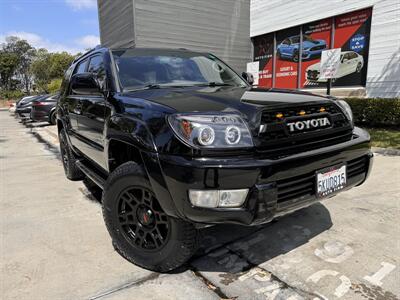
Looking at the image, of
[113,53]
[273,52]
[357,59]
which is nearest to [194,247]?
[113,53]

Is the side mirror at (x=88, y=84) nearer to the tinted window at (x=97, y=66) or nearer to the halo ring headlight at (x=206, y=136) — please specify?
the tinted window at (x=97, y=66)

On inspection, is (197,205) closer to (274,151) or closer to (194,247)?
(194,247)

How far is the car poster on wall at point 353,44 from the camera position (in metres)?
10.5

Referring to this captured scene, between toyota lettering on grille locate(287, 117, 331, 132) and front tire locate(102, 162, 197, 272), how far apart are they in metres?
1.00

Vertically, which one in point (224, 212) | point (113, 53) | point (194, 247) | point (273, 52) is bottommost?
point (194, 247)

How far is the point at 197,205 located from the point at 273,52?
12994mm

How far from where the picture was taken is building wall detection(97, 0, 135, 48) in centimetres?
1289

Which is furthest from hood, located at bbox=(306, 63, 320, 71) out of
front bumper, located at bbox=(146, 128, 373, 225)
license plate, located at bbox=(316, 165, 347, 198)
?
front bumper, located at bbox=(146, 128, 373, 225)

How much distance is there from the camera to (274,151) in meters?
2.25

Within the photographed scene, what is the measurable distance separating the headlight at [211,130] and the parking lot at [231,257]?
81 cm

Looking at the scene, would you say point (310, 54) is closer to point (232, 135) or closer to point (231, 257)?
point (231, 257)

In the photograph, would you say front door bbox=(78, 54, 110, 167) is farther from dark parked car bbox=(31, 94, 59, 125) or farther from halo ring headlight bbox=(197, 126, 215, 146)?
dark parked car bbox=(31, 94, 59, 125)

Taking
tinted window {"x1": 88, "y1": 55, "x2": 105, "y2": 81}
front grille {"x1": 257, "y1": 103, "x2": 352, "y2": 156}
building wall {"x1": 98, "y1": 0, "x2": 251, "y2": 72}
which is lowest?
front grille {"x1": 257, "y1": 103, "x2": 352, "y2": 156}

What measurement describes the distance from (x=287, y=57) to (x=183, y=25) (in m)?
4.46
